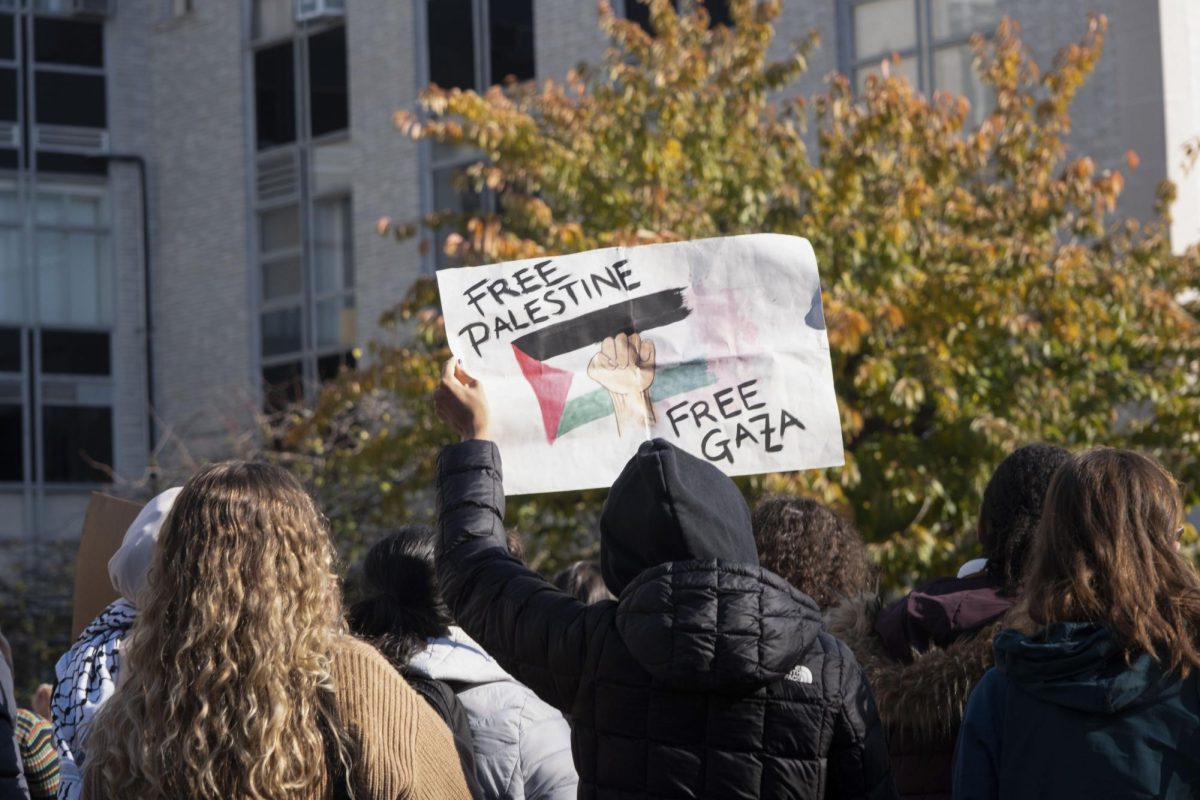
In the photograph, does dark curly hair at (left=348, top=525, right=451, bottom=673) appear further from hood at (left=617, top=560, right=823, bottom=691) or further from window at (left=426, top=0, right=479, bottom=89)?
window at (left=426, top=0, right=479, bottom=89)

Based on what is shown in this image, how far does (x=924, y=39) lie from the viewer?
15828 millimetres

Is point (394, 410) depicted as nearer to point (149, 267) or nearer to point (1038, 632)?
point (149, 267)

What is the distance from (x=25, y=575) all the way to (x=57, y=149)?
313 inches

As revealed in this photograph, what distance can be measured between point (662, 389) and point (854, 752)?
1301 millimetres

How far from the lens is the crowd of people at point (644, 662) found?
2.80 meters

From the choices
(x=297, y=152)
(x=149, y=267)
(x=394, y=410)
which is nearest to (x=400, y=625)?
(x=394, y=410)

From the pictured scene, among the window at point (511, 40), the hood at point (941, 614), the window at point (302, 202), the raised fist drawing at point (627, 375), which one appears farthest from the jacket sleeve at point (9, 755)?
the window at point (302, 202)

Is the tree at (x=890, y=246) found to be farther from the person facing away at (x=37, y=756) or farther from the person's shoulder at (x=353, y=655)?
the person's shoulder at (x=353, y=655)

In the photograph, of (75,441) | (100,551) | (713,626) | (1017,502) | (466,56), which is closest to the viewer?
(713,626)

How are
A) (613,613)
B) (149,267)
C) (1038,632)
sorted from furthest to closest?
1. (149,267)
2. (1038,632)
3. (613,613)

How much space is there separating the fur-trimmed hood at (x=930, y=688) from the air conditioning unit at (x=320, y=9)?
1867cm

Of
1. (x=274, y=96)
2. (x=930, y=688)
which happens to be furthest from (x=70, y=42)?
(x=930, y=688)

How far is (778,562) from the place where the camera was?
4023mm

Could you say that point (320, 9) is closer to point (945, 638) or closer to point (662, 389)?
point (662, 389)
